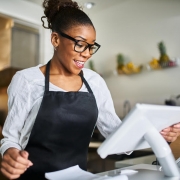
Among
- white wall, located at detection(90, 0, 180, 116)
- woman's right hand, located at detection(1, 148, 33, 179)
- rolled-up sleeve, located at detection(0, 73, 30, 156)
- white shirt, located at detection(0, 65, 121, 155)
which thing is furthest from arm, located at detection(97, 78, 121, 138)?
white wall, located at detection(90, 0, 180, 116)

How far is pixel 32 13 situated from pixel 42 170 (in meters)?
2.95

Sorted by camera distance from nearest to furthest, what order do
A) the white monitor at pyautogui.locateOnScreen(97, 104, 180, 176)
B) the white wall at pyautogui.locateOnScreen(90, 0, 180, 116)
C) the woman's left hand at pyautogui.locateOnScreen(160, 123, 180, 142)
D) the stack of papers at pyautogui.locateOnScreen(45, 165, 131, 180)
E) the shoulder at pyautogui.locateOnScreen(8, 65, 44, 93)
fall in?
the white monitor at pyautogui.locateOnScreen(97, 104, 180, 176), the stack of papers at pyautogui.locateOnScreen(45, 165, 131, 180), the woman's left hand at pyautogui.locateOnScreen(160, 123, 180, 142), the shoulder at pyautogui.locateOnScreen(8, 65, 44, 93), the white wall at pyautogui.locateOnScreen(90, 0, 180, 116)

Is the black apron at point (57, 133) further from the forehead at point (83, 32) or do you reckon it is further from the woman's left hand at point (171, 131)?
the woman's left hand at point (171, 131)

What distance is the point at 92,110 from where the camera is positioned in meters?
1.04

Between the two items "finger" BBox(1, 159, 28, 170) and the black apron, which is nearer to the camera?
"finger" BBox(1, 159, 28, 170)

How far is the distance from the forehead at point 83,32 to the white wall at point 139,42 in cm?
208

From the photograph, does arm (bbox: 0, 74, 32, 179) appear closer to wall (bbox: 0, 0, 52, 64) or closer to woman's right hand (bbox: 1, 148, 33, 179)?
woman's right hand (bbox: 1, 148, 33, 179)

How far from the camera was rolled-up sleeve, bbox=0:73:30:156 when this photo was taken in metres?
0.92

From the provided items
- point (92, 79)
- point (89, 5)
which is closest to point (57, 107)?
point (92, 79)

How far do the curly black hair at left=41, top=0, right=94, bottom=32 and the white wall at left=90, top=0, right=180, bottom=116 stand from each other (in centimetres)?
203

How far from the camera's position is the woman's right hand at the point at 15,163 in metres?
0.70

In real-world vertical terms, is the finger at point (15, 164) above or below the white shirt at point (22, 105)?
below

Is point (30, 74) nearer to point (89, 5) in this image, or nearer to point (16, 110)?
point (16, 110)

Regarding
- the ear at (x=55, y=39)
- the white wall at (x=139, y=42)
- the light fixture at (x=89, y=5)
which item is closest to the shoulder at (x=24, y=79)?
the ear at (x=55, y=39)
